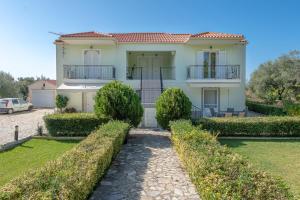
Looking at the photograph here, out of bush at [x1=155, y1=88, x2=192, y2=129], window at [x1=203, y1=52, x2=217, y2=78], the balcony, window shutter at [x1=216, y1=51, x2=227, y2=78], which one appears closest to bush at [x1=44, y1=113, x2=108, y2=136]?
bush at [x1=155, y1=88, x2=192, y2=129]

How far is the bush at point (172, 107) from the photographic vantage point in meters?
18.2

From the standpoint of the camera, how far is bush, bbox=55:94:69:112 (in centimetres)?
2755

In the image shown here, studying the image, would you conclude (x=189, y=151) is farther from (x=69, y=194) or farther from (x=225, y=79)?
(x=225, y=79)

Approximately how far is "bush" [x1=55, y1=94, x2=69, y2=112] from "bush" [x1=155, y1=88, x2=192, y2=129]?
13305mm

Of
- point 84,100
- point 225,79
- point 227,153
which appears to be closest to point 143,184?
point 227,153

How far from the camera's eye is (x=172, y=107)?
18188 millimetres

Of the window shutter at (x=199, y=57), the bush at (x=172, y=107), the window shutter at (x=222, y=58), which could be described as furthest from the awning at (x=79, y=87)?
the window shutter at (x=222, y=58)

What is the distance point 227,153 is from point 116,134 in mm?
5587

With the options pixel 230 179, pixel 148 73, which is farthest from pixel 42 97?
pixel 230 179

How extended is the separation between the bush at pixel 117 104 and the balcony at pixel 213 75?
10.7 m

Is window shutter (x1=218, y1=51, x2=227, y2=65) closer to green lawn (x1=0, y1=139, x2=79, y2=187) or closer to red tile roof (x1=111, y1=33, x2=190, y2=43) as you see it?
red tile roof (x1=111, y1=33, x2=190, y2=43)

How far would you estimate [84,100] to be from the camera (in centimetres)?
2945

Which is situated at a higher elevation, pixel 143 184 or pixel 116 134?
pixel 116 134

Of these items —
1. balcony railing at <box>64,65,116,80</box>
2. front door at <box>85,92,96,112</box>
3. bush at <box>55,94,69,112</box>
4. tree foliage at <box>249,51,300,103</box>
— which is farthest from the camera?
tree foliage at <box>249,51,300,103</box>
